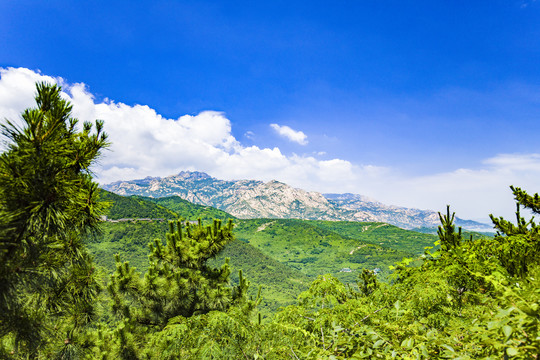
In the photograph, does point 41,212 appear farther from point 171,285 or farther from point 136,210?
point 136,210

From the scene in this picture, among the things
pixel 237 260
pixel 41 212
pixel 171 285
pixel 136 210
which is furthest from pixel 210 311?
pixel 136 210

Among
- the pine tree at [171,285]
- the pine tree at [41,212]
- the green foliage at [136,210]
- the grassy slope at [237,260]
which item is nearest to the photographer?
the pine tree at [41,212]

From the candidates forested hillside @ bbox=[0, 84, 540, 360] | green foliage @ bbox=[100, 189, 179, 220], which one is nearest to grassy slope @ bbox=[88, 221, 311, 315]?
green foliage @ bbox=[100, 189, 179, 220]

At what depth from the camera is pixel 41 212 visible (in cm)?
334

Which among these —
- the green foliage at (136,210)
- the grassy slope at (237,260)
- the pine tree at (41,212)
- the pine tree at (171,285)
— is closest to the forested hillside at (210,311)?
the pine tree at (41,212)

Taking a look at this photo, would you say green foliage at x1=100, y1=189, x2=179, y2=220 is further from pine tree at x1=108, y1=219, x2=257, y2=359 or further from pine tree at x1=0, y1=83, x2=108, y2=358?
pine tree at x1=0, y1=83, x2=108, y2=358

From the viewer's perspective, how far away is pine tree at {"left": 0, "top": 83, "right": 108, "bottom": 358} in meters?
3.16

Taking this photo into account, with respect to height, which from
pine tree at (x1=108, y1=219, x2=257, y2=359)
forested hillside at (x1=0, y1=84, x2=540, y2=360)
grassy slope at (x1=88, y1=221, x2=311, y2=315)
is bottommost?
grassy slope at (x1=88, y1=221, x2=311, y2=315)

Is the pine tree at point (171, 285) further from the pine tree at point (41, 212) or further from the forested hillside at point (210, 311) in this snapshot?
the pine tree at point (41, 212)

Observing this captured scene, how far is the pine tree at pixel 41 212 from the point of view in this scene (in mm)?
3158

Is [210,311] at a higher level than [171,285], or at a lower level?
higher

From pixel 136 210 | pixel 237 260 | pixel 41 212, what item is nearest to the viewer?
pixel 41 212

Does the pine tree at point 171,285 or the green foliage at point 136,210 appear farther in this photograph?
the green foliage at point 136,210

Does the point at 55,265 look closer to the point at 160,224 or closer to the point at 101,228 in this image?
the point at 101,228
